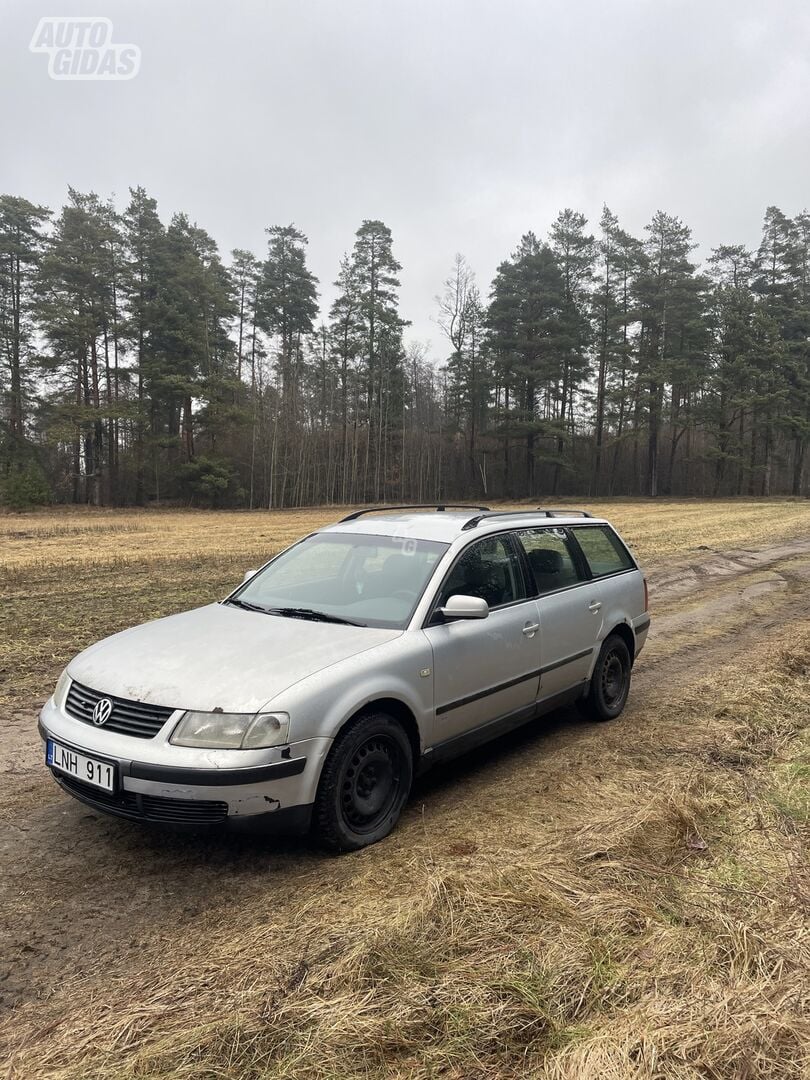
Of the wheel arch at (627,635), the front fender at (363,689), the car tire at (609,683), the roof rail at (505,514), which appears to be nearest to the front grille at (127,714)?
the front fender at (363,689)

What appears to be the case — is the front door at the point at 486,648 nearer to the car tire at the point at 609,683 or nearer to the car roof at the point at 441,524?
the car roof at the point at 441,524

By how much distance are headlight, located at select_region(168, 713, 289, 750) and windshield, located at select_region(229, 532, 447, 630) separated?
1000 mm

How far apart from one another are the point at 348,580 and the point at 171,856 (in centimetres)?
187

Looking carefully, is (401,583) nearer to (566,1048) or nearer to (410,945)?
(410,945)

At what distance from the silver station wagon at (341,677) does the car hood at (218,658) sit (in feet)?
0.04

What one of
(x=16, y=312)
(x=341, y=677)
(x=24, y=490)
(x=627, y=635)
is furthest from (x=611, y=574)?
(x=16, y=312)

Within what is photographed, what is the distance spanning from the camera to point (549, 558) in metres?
5.11

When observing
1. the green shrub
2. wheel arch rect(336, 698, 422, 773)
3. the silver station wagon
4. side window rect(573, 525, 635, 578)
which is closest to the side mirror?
the silver station wagon

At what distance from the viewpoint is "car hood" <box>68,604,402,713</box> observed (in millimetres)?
3197

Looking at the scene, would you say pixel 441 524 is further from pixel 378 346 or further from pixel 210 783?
pixel 378 346

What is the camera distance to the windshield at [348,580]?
13.5 feet

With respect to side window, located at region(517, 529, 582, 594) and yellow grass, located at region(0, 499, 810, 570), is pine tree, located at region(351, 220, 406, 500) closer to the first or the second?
yellow grass, located at region(0, 499, 810, 570)

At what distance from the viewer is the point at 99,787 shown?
10.4 ft

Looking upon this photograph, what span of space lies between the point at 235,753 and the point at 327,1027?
1144 millimetres
